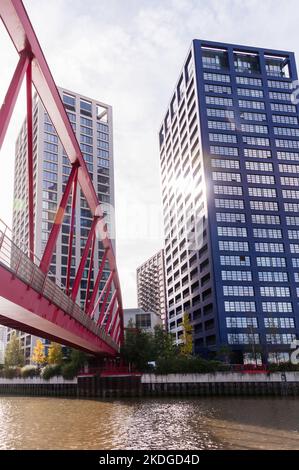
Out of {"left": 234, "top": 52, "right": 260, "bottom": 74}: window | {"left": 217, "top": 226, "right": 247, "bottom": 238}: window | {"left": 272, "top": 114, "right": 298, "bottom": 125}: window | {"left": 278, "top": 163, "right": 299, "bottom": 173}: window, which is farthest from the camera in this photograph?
{"left": 234, "top": 52, "right": 260, "bottom": 74}: window

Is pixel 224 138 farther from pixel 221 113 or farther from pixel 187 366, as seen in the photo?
pixel 187 366

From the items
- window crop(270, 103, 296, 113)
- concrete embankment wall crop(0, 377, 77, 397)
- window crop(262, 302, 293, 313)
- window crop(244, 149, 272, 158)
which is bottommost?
concrete embankment wall crop(0, 377, 77, 397)

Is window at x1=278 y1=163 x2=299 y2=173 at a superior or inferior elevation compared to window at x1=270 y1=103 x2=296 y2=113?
inferior

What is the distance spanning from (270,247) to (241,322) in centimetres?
2041

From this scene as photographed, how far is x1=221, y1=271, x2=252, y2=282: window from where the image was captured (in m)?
92.6

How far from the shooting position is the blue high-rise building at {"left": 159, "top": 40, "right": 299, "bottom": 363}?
299ft

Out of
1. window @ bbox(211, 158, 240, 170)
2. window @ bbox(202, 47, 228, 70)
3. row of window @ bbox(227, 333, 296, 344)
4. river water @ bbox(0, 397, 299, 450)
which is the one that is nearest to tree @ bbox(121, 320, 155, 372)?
row of window @ bbox(227, 333, 296, 344)

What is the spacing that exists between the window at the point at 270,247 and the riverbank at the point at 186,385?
47.8 m

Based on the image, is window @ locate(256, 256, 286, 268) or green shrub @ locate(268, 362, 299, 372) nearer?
green shrub @ locate(268, 362, 299, 372)

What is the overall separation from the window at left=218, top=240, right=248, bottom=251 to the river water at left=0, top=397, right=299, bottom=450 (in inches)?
2267

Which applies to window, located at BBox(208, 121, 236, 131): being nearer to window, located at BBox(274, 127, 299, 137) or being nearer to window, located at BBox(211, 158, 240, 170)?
window, located at BBox(211, 158, 240, 170)

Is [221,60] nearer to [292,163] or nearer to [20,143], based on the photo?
[292,163]

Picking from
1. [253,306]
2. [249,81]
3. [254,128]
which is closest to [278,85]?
[249,81]

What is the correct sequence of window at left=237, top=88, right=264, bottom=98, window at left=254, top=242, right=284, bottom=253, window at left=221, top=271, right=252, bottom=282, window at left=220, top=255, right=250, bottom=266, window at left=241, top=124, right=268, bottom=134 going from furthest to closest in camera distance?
window at left=237, top=88, right=264, bottom=98 < window at left=241, top=124, right=268, bottom=134 < window at left=254, top=242, right=284, bottom=253 < window at left=220, top=255, right=250, bottom=266 < window at left=221, top=271, right=252, bottom=282
